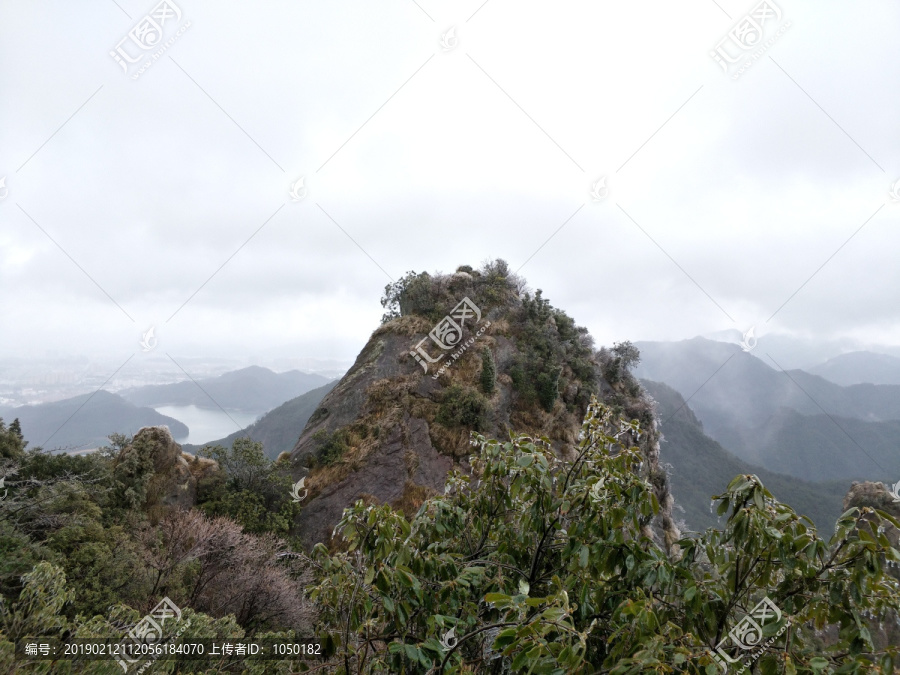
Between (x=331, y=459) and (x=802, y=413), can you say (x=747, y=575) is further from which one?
(x=802, y=413)

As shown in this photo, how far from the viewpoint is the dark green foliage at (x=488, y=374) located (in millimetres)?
16703

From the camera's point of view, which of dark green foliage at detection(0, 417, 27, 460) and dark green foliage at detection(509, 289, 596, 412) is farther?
dark green foliage at detection(509, 289, 596, 412)

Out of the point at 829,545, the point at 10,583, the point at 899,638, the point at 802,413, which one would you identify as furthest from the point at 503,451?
the point at 802,413

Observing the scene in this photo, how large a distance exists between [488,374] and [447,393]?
2.08m

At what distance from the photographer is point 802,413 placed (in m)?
54.5

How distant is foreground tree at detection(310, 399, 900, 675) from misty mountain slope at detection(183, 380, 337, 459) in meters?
23.3

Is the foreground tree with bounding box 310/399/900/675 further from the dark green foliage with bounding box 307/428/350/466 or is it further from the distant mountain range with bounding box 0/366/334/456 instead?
the distant mountain range with bounding box 0/366/334/456

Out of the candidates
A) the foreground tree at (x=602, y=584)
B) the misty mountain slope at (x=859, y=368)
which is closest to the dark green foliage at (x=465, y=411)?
the foreground tree at (x=602, y=584)

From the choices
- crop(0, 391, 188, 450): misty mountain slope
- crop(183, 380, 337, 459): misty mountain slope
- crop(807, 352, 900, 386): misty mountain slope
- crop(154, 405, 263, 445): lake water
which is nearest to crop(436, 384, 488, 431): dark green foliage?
crop(154, 405, 263, 445): lake water

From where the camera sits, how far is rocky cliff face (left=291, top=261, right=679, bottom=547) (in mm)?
14180

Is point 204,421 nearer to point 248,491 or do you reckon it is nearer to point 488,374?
point 248,491

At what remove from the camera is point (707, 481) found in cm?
3444

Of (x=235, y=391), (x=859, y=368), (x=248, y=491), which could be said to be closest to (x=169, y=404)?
(x=235, y=391)

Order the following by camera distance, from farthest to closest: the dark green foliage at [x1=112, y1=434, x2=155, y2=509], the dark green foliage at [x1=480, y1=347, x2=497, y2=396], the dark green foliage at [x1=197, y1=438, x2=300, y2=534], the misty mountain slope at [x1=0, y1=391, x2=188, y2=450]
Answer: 1. the misty mountain slope at [x1=0, y1=391, x2=188, y2=450]
2. the dark green foliage at [x1=480, y1=347, x2=497, y2=396]
3. the dark green foliage at [x1=197, y1=438, x2=300, y2=534]
4. the dark green foliage at [x1=112, y1=434, x2=155, y2=509]
